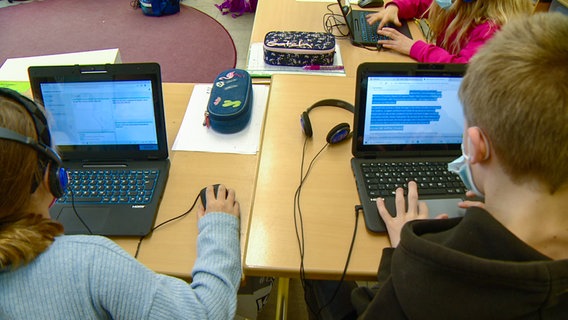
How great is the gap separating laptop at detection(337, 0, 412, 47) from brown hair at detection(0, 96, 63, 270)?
1.28 metres

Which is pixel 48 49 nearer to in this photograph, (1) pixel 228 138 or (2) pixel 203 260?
(1) pixel 228 138

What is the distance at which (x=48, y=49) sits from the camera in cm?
313

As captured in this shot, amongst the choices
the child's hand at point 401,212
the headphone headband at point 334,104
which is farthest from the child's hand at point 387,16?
the child's hand at point 401,212

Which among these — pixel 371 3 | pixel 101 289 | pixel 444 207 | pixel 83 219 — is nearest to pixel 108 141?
pixel 83 219

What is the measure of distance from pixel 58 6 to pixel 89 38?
0.83 m

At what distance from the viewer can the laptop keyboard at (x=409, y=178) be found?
3.17 ft

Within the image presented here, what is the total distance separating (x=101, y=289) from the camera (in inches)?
25.5

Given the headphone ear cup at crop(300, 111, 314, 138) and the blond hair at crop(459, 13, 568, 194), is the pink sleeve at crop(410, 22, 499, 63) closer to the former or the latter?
the headphone ear cup at crop(300, 111, 314, 138)

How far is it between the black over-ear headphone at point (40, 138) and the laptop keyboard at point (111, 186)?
0.23m

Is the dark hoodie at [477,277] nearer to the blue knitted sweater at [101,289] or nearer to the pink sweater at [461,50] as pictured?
the blue knitted sweater at [101,289]

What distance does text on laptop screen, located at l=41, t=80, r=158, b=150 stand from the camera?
0.96 metres

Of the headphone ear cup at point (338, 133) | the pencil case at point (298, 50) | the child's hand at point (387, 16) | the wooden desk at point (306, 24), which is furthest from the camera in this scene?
the child's hand at point (387, 16)

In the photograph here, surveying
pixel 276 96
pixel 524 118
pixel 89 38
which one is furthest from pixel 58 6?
pixel 524 118

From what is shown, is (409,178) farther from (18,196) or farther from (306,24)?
(306,24)
